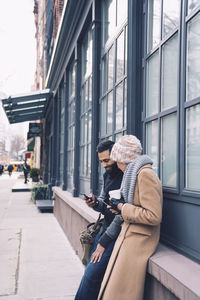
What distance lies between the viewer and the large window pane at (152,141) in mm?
3512

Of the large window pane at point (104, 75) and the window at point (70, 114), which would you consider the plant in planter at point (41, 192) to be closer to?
the window at point (70, 114)

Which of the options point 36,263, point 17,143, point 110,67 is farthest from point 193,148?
point 17,143

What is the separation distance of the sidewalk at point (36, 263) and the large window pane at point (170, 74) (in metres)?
2.83

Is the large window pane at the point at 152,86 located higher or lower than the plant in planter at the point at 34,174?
higher

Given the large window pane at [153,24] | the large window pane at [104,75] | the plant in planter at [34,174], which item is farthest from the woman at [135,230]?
the plant in planter at [34,174]

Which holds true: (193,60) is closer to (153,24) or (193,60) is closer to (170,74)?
(170,74)

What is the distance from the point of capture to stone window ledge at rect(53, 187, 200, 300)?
2.11 metres

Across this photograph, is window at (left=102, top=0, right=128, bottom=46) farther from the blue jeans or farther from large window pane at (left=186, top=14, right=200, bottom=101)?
the blue jeans

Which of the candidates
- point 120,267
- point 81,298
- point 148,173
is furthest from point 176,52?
point 81,298

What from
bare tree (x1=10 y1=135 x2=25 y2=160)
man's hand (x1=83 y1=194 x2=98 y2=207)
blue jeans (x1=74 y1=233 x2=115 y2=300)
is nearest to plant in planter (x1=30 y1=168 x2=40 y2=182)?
man's hand (x1=83 y1=194 x2=98 y2=207)

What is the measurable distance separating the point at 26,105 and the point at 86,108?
9.12 m

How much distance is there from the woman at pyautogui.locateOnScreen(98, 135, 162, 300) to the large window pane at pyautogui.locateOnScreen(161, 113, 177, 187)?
0.48 meters

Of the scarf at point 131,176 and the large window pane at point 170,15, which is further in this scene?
the large window pane at point 170,15

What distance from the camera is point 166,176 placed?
10.6 feet
